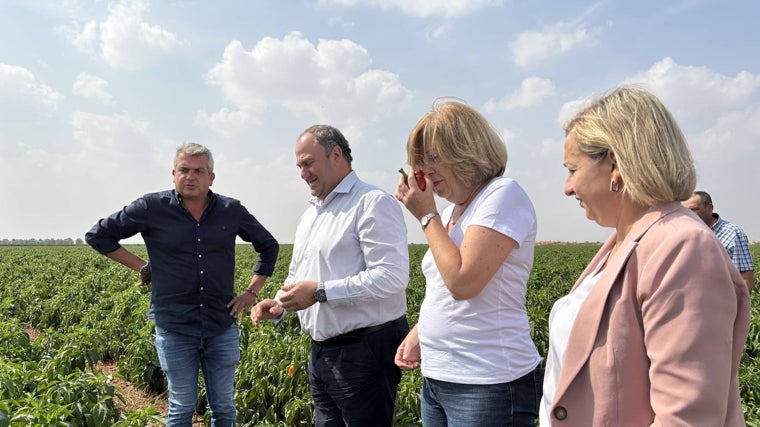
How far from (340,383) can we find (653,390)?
6.01ft

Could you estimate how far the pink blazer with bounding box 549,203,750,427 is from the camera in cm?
121

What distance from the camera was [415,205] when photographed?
7.20ft

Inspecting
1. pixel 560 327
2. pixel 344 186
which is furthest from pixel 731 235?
pixel 560 327

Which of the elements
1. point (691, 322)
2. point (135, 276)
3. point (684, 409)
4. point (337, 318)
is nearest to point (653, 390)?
point (684, 409)

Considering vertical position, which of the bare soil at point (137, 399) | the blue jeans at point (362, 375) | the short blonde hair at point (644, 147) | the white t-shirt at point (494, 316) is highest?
the short blonde hair at point (644, 147)

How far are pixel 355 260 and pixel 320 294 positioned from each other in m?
0.27

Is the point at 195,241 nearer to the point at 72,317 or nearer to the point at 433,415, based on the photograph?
the point at 433,415

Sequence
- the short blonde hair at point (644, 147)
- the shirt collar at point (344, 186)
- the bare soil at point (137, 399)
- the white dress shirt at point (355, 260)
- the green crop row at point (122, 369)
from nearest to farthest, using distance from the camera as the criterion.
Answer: the short blonde hair at point (644, 147) → the white dress shirt at point (355, 260) → the shirt collar at point (344, 186) → the green crop row at point (122, 369) → the bare soil at point (137, 399)

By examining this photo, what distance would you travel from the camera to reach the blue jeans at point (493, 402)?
6.57 ft

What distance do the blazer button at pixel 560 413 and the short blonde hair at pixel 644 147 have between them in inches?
22.1

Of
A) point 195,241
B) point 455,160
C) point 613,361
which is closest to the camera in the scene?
point 613,361

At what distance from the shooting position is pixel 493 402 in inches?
78.9

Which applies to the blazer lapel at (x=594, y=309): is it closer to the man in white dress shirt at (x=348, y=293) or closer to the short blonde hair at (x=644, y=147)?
the short blonde hair at (x=644, y=147)

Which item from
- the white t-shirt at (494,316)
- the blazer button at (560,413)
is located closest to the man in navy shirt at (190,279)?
the white t-shirt at (494,316)
